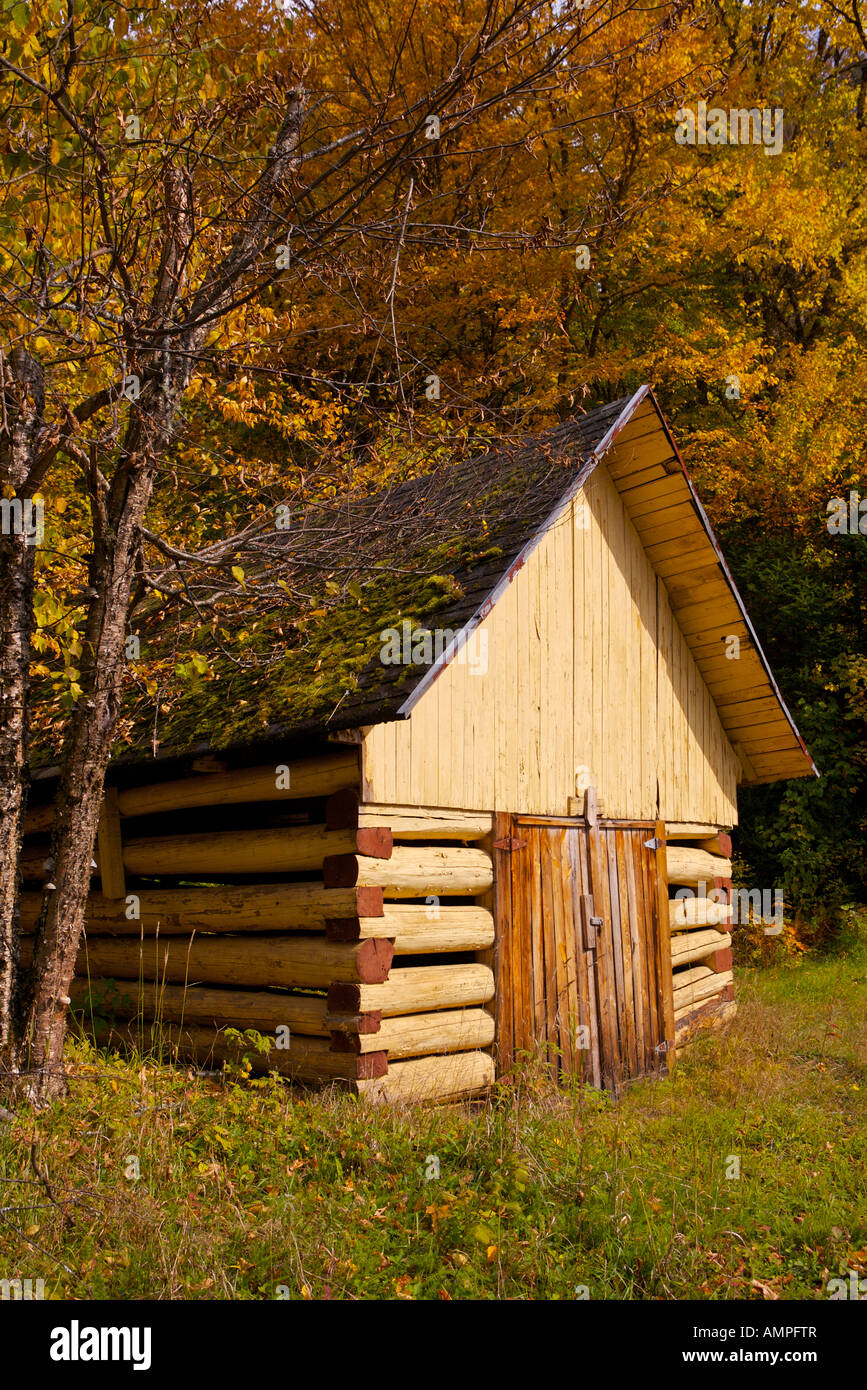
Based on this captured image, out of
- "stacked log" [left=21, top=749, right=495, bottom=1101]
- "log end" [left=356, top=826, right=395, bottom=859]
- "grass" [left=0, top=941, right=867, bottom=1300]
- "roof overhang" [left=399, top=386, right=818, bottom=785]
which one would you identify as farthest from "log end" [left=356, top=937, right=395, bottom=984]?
"roof overhang" [left=399, top=386, right=818, bottom=785]

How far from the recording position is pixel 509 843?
828cm

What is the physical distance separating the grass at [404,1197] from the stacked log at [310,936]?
44 centimetres

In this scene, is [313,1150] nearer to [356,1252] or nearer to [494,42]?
[356,1252]

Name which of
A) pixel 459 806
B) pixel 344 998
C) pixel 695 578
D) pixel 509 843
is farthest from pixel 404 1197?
pixel 695 578

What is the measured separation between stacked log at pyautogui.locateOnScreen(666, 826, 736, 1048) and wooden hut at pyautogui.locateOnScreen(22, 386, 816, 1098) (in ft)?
0.23

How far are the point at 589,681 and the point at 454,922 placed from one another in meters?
2.77

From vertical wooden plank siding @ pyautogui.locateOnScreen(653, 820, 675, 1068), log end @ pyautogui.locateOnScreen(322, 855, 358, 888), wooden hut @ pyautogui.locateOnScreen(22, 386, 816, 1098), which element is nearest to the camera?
log end @ pyautogui.locateOnScreen(322, 855, 358, 888)

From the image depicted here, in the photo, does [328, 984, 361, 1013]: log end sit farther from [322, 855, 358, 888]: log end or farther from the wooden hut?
[322, 855, 358, 888]: log end

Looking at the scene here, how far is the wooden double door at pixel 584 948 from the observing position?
8.23 m

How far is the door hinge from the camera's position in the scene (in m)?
8.21

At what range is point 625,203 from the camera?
1633cm

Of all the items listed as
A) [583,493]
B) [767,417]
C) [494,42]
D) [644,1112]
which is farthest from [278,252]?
[767,417]

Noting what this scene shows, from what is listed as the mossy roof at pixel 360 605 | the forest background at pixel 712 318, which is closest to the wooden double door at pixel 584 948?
the mossy roof at pixel 360 605

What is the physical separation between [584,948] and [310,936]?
102 inches
